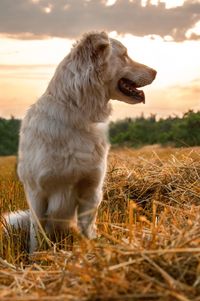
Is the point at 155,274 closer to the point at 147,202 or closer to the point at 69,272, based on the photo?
the point at 69,272

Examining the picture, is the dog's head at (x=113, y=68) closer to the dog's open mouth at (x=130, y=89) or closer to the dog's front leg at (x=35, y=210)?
the dog's open mouth at (x=130, y=89)

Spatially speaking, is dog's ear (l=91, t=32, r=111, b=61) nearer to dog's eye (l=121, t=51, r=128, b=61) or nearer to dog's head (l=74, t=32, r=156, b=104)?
dog's head (l=74, t=32, r=156, b=104)

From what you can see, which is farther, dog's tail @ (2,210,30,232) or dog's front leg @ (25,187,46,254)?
dog's tail @ (2,210,30,232)

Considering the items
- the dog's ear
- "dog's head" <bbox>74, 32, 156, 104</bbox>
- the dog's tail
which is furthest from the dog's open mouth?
the dog's tail

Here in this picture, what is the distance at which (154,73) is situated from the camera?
5.82 m

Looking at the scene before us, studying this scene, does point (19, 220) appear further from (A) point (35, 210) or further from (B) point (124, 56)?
(B) point (124, 56)

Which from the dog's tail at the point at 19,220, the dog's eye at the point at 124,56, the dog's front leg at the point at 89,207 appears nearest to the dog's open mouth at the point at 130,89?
the dog's eye at the point at 124,56

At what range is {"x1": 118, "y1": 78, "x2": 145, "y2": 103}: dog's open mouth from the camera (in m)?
5.62

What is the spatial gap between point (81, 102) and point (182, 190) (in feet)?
7.93

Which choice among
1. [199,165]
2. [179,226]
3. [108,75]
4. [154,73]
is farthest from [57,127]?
[199,165]

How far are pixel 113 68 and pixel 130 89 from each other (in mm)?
325

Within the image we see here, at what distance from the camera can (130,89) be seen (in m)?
5.69

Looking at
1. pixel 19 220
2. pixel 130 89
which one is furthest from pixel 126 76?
pixel 19 220

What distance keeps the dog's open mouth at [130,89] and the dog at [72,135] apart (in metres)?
0.02
